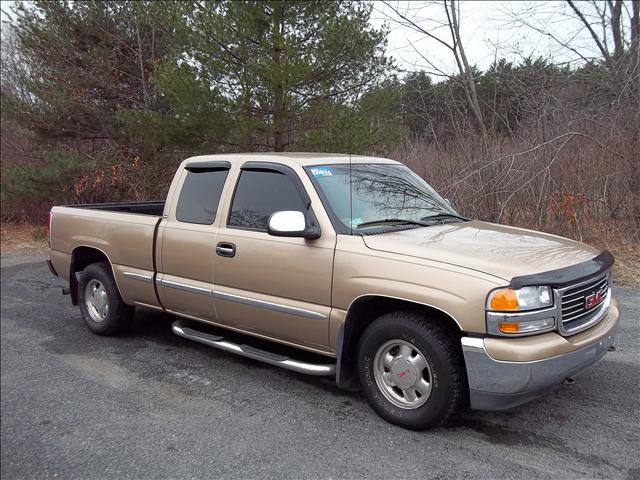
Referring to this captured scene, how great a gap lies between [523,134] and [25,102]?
1178 centimetres

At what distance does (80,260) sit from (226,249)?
2512 mm

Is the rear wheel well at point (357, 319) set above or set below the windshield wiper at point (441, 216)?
below

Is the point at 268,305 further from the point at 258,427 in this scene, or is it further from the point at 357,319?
the point at 258,427

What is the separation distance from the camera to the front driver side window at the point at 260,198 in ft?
13.8

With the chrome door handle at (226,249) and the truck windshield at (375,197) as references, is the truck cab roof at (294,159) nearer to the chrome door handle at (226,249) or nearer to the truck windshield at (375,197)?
the truck windshield at (375,197)

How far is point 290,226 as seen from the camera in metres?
3.72

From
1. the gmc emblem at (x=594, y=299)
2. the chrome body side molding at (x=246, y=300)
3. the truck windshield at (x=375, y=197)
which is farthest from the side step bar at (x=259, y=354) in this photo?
the gmc emblem at (x=594, y=299)

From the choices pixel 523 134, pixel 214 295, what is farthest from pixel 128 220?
pixel 523 134

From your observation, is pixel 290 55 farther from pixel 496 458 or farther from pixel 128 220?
pixel 496 458

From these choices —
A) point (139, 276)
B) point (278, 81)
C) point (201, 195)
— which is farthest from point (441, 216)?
point (278, 81)

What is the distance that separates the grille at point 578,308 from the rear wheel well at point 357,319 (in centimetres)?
80

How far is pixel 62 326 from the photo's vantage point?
6074mm

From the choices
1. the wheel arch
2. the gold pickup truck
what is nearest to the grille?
the gold pickup truck

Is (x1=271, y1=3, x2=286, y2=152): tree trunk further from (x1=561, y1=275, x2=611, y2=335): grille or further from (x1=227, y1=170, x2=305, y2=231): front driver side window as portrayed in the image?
(x1=561, y1=275, x2=611, y2=335): grille
